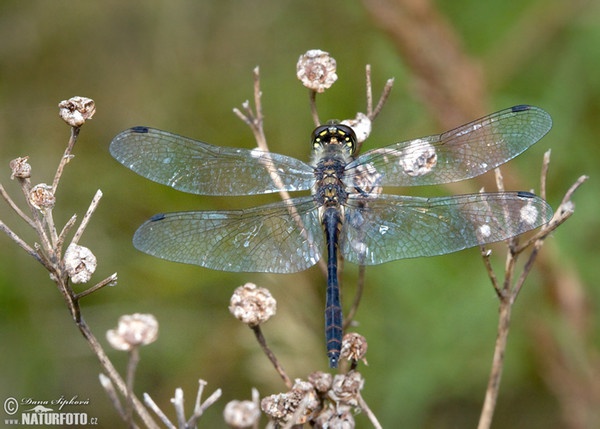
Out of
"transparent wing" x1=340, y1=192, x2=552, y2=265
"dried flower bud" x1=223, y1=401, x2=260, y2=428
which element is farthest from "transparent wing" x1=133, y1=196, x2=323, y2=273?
"dried flower bud" x1=223, y1=401, x2=260, y2=428

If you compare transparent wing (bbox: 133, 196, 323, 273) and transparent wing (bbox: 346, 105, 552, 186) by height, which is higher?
transparent wing (bbox: 346, 105, 552, 186)

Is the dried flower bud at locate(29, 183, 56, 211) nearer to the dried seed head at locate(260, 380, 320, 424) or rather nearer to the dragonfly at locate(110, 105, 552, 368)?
the dragonfly at locate(110, 105, 552, 368)

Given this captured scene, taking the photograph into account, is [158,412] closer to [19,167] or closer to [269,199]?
[19,167]

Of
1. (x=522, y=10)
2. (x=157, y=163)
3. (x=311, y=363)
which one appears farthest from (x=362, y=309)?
(x=522, y=10)

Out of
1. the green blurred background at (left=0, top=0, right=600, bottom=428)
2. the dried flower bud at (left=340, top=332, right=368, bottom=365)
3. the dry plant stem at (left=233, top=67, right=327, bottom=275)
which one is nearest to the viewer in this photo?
the dried flower bud at (left=340, top=332, right=368, bottom=365)

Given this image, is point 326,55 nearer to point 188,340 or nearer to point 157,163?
point 157,163

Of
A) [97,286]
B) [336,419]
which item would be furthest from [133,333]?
[336,419]

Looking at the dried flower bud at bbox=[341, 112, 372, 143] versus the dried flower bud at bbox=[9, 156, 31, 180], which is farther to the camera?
the dried flower bud at bbox=[341, 112, 372, 143]
